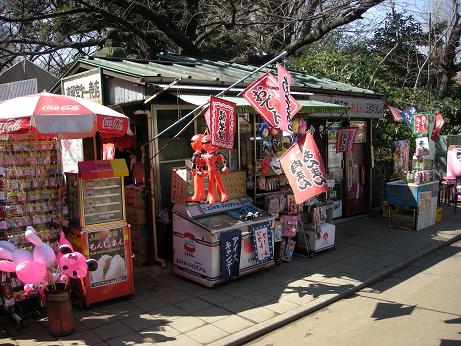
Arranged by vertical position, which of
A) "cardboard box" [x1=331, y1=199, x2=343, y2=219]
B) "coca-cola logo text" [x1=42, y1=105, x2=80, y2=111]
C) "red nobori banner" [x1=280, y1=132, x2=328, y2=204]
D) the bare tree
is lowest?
"cardboard box" [x1=331, y1=199, x2=343, y2=219]

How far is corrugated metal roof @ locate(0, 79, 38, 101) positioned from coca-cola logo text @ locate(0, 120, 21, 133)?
484cm

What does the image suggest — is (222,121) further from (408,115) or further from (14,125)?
(408,115)

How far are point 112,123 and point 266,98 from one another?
2432mm

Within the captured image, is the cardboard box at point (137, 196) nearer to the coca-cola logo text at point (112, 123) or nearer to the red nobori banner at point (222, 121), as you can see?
the coca-cola logo text at point (112, 123)

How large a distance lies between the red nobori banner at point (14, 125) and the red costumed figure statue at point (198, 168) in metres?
2.57

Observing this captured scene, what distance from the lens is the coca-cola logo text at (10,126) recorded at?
5.27 m

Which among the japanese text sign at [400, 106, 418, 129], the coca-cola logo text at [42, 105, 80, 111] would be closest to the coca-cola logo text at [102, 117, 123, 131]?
the coca-cola logo text at [42, 105, 80, 111]

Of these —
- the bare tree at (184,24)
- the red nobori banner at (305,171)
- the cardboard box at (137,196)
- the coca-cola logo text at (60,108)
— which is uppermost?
the bare tree at (184,24)

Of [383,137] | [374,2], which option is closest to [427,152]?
[383,137]

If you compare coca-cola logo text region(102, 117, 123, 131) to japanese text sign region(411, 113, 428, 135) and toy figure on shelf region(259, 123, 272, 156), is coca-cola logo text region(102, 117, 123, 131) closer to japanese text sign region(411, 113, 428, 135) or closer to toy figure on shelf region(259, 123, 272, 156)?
toy figure on shelf region(259, 123, 272, 156)

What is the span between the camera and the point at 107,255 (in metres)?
6.29

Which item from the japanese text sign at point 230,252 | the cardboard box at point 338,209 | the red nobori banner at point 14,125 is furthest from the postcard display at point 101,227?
the cardboard box at point 338,209

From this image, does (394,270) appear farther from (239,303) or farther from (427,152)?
(427,152)

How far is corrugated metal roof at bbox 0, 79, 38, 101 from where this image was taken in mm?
9805
